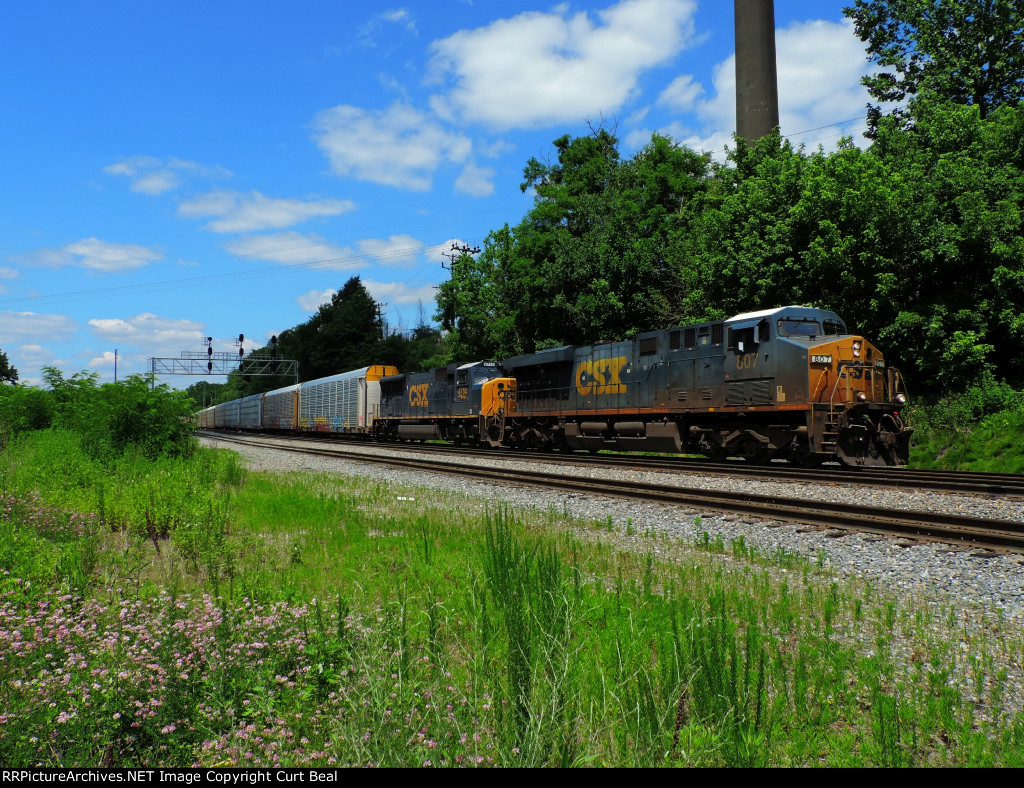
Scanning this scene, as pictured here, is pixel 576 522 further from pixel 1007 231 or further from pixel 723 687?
pixel 1007 231

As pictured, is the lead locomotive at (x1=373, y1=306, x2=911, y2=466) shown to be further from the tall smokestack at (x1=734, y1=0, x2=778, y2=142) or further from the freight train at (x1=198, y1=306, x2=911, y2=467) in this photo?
the tall smokestack at (x1=734, y1=0, x2=778, y2=142)

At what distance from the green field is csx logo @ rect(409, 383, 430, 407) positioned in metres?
24.6

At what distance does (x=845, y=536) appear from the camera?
737cm

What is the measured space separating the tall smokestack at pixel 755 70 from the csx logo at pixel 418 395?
22.1 m

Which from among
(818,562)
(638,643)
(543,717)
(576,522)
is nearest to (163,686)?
(543,717)

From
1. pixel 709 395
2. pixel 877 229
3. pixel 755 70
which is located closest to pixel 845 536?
pixel 709 395

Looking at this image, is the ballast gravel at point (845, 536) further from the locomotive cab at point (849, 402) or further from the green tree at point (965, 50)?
the green tree at point (965, 50)

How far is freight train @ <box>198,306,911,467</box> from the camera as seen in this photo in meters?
14.4

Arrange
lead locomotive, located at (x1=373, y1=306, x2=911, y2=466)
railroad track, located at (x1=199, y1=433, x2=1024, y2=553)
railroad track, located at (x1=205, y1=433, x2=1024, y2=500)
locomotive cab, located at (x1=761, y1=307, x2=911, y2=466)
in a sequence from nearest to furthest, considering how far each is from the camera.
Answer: railroad track, located at (x1=199, y1=433, x2=1024, y2=553) < railroad track, located at (x1=205, y1=433, x2=1024, y2=500) < locomotive cab, located at (x1=761, y1=307, x2=911, y2=466) < lead locomotive, located at (x1=373, y1=306, x2=911, y2=466)

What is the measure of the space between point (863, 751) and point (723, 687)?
24.9 inches

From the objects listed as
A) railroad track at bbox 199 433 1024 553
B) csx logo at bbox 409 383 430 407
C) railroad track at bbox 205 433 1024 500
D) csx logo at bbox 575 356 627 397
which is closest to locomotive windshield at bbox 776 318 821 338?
railroad track at bbox 205 433 1024 500

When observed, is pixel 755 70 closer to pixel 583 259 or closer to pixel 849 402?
pixel 583 259

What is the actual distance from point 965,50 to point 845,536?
→ 26.7m

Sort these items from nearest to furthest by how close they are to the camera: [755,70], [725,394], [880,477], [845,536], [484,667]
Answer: [484,667] < [845,536] < [880,477] < [725,394] < [755,70]
